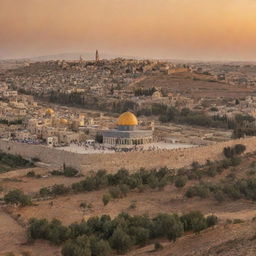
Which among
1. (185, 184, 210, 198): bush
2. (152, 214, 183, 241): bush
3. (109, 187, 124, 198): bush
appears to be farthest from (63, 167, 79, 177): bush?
(152, 214, 183, 241): bush

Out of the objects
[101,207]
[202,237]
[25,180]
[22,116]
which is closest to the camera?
[202,237]

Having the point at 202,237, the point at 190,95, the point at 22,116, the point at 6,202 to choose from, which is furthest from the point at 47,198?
the point at 190,95

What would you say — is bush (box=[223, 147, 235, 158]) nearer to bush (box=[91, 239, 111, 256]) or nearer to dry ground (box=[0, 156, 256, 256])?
dry ground (box=[0, 156, 256, 256])

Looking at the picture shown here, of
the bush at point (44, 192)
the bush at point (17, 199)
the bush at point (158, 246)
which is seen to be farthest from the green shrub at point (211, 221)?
the bush at point (44, 192)

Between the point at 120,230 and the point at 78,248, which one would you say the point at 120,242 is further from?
the point at 78,248

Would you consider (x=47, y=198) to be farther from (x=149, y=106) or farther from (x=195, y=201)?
(x=149, y=106)

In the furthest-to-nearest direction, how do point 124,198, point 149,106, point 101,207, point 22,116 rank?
point 149,106, point 22,116, point 124,198, point 101,207
